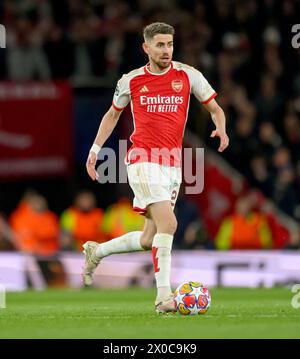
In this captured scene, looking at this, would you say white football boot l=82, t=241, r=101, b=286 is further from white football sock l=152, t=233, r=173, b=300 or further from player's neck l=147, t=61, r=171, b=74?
player's neck l=147, t=61, r=171, b=74

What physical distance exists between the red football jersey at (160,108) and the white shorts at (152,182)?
0.06 m

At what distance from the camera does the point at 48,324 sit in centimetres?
976

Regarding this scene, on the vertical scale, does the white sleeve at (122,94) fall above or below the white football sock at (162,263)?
above

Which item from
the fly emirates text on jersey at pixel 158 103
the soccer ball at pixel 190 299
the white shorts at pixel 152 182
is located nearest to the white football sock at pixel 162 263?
the soccer ball at pixel 190 299

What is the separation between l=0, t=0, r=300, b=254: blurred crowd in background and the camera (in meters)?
19.5

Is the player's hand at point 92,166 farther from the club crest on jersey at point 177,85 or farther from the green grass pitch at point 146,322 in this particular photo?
the green grass pitch at point 146,322

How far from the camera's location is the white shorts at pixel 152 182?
10.6 m

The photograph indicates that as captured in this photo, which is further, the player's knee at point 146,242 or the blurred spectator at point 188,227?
the blurred spectator at point 188,227

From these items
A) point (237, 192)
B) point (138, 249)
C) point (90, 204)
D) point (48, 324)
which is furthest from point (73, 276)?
point (48, 324)

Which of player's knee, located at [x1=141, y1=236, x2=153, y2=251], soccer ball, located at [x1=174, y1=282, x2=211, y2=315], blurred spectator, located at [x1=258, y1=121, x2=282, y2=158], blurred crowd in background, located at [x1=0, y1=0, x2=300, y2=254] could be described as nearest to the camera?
soccer ball, located at [x1=174, y1=282, x2=211, y2=315]

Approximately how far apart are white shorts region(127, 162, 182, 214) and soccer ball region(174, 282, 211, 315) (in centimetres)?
79

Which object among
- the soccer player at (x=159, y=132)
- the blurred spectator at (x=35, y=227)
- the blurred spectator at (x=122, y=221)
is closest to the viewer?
the soccer player at (x=159, y=132)

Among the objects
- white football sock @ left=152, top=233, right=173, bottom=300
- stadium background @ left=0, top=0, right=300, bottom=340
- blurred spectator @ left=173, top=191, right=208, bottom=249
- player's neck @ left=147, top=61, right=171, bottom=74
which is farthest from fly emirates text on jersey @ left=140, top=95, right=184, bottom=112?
blurred spectator @ left=173, top=191, right=208, bottom=249

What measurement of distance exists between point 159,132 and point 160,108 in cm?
21
